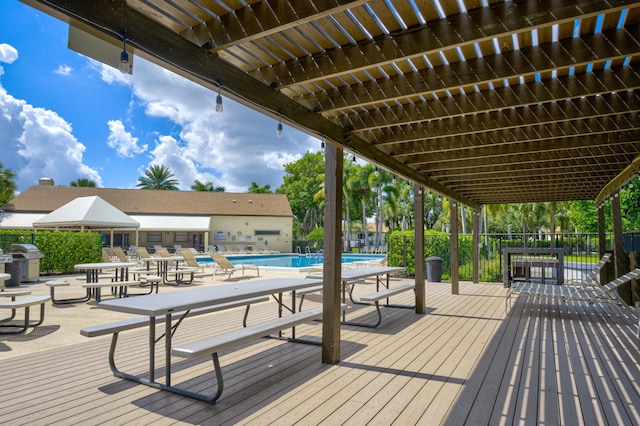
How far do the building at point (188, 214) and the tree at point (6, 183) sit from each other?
2.01 feet

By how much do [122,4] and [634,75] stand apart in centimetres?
413

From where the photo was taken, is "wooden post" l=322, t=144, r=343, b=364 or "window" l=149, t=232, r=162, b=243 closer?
"wooden post" l=322, t=144, r=343, b=364

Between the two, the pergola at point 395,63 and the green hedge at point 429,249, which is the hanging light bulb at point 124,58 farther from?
the green hedge at point 429,249

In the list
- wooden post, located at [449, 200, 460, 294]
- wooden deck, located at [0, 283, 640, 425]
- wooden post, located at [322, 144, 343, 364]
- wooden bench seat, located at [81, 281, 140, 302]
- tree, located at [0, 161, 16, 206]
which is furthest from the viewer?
tree, located at [0, 161, 16, 206]

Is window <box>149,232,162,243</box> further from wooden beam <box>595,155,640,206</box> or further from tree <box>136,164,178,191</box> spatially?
wooden beam <box>595,155,640,206</box>

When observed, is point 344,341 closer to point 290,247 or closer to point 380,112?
point 380,112

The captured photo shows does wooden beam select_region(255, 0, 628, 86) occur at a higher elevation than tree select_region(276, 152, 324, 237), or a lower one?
lower

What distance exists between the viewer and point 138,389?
3.53 meters

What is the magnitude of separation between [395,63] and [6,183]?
32.6 meters

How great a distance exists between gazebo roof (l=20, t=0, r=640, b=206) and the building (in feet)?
88.1

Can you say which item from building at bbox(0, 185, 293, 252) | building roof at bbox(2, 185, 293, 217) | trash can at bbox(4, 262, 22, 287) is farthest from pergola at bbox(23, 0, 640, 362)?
building roof at bbox(2, 185, 293, 217)

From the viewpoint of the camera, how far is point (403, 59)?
303 cm

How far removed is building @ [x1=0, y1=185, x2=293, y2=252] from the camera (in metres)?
29.0

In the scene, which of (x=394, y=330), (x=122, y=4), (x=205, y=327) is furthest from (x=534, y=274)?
(x=122, y=4)
